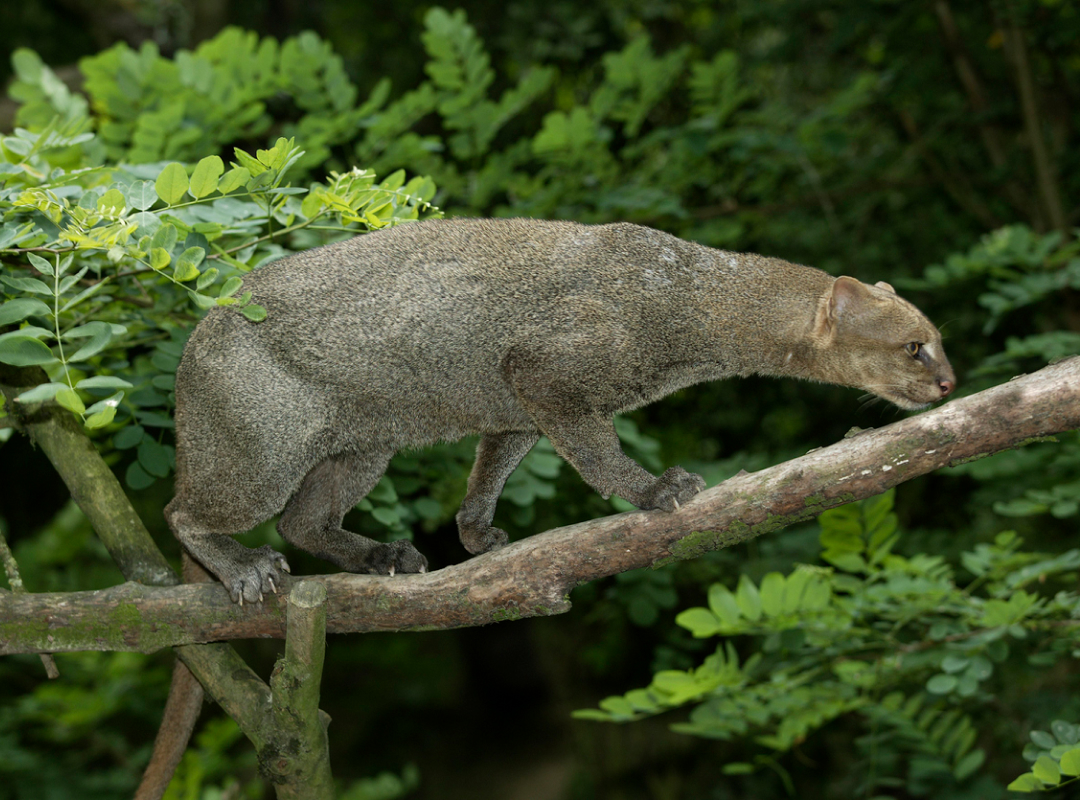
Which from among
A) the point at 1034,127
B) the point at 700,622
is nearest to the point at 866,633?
the point at 700,622

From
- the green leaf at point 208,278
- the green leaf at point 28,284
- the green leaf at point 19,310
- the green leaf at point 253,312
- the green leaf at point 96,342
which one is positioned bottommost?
the green leaf at point 253,312

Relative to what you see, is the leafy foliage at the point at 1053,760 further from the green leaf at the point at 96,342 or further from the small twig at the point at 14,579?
the small twig at the point at 14,579

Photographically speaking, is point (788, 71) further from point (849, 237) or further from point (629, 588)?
point (629, 588)

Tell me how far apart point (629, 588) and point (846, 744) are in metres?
5.44

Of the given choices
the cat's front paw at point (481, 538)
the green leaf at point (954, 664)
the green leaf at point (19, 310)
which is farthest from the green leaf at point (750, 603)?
the green leaf at point (19, 310)

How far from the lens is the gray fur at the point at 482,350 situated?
4027 mm

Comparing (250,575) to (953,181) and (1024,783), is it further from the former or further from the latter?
(953,181)

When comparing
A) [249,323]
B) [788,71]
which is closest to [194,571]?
[249,323]

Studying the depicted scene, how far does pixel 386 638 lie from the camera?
48.2ft

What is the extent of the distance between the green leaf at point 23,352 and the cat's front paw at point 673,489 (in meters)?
2.19

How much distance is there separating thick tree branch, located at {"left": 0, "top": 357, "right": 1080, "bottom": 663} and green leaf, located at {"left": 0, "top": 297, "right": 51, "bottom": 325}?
4.15 feet

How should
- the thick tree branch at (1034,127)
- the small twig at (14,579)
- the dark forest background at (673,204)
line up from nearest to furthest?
the small twig at (14,579) → the dark forest background at (673,204) → the thick tree branch at (1034,127)

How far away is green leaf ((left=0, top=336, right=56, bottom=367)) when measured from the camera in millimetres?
3104

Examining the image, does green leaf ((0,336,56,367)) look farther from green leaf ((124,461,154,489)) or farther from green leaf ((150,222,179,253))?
green leaf ((124,461,154,489))
